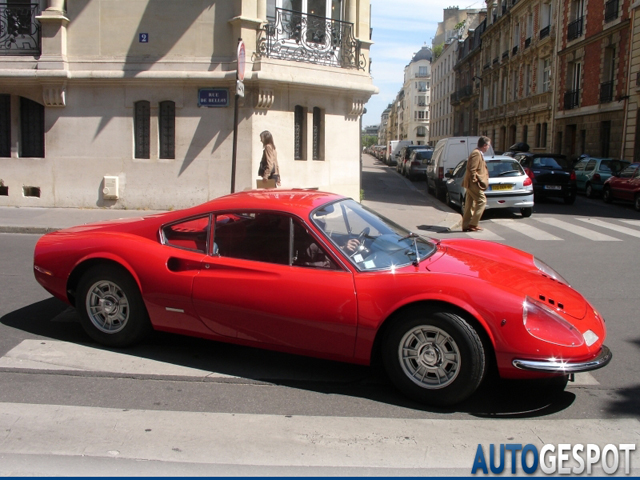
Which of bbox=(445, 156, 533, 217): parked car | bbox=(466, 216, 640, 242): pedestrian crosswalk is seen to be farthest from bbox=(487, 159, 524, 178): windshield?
bbox=(466, 216, 640, 242): pedestrian crosswalk

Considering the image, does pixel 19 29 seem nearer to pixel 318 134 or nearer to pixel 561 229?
pixel 318 134

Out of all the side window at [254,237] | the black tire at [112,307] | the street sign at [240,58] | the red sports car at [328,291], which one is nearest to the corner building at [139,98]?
the street sign at [240,58]

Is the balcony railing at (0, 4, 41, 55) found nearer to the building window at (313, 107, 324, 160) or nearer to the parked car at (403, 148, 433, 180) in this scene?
the building window at (313, 107, 324, 160)

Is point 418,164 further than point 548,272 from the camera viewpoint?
Yes

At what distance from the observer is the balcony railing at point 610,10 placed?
31.2 meters

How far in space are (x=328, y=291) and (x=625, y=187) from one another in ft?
59.6

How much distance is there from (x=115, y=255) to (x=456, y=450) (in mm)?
3028

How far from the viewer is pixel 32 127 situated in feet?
49.4

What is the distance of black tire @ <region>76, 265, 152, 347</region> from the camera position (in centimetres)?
500

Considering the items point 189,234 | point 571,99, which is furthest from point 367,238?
point 571,99

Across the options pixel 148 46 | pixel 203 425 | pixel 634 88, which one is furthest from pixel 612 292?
pixel 634 88

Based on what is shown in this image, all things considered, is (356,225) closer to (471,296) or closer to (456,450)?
(471,296)

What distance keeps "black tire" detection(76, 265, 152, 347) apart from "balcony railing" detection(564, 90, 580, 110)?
3569 centimetres

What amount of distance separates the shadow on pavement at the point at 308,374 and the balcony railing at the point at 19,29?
11172 millimetres
